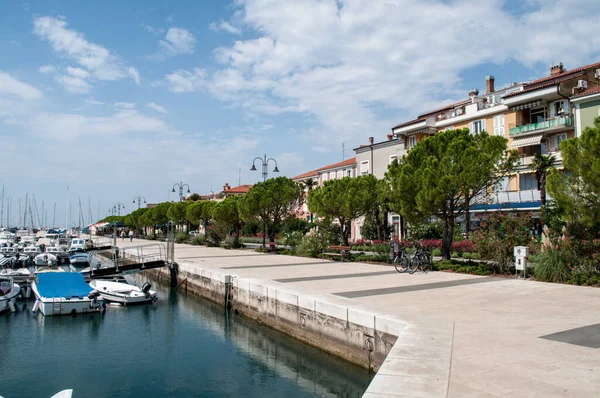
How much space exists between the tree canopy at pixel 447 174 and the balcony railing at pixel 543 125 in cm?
1517

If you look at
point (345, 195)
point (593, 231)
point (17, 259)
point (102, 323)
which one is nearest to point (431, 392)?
point (593, 231)

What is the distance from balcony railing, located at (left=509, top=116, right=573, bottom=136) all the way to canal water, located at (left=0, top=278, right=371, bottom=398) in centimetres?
2855

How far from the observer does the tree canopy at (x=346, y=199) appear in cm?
2894

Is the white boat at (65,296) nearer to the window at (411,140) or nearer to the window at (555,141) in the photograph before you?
the window at (555,141)

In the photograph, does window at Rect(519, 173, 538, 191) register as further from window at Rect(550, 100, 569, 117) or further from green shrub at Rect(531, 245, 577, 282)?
green shrub at Rect(531, 245, 577, 282)

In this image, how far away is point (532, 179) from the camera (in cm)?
3625

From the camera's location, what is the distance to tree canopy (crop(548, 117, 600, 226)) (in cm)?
1458

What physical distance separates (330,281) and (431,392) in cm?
1096

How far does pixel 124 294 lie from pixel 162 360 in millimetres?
9031

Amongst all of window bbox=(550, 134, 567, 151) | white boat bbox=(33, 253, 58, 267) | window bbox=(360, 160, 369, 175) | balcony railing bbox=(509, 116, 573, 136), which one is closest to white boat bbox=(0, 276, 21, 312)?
white boat bbox=(33, 253, 58, 267)

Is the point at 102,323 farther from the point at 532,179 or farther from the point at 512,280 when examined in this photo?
the point at 532,179

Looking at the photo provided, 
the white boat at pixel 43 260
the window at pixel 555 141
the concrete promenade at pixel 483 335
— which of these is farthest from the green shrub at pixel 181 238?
the concrete promenade at pixel 483 335

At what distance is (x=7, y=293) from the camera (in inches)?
766

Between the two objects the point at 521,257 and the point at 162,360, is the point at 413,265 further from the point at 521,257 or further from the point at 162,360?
the point at 162,360
